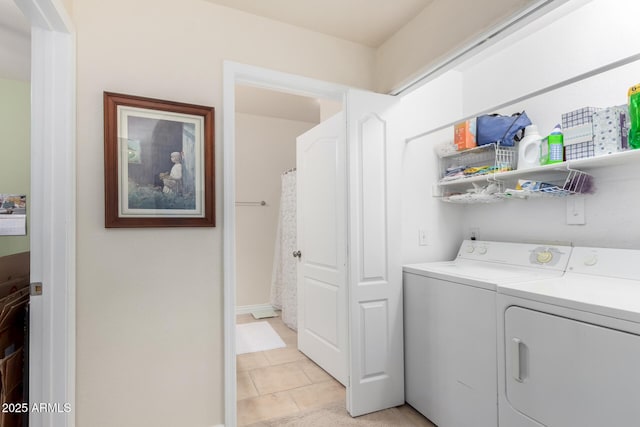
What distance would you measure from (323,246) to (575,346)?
1663 mm

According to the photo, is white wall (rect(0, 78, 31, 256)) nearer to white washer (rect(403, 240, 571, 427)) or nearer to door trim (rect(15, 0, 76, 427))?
door trim (rect(15, 0, 76, 427))

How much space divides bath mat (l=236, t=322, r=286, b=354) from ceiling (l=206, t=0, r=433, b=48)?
2.75 meters

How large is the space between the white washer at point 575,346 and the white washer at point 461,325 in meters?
0.09

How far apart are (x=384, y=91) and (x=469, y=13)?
27.1 inches

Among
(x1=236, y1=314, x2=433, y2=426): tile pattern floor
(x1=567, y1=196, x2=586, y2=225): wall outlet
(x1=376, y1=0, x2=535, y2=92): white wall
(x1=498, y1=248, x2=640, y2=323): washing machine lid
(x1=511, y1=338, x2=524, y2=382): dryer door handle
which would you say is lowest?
(x1=236, y1=314, x2=433, y2=426): tile pattern floor

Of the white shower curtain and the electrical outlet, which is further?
the white shower curtain

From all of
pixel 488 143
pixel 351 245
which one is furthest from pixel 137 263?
pixel 488 143

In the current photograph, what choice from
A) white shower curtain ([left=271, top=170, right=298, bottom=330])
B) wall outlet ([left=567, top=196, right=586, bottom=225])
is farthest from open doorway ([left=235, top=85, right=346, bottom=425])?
wall outlet ([left=567, top=196, right=586, bottom=225])

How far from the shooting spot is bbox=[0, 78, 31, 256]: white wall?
2.17 metres

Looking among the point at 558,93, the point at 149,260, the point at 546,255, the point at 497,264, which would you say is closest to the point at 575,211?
the point at 546,255

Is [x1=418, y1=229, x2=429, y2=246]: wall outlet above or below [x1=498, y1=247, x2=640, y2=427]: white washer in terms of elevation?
above

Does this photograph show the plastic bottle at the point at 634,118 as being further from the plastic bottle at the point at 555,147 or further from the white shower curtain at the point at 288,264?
the white shower curtain at the point at 288,264

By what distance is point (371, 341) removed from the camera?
201 centimetres

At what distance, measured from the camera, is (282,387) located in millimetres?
2287
